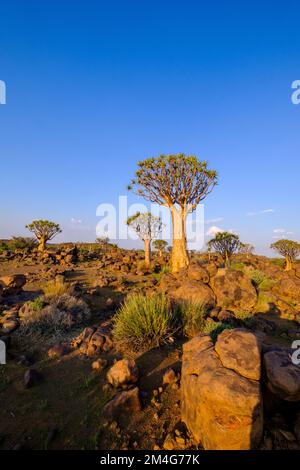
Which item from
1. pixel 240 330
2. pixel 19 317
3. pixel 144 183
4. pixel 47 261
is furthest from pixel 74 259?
pixel 240 330

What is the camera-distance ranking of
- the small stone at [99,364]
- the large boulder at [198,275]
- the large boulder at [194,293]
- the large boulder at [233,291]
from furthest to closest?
the large boulder at [198,275] < the large boulder at [233,291] < the large boulder at [194,293] < the small stone at [99,364]

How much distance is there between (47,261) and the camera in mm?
20844

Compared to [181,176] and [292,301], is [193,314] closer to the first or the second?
[292,301]

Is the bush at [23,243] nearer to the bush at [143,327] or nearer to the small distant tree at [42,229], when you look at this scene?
the small distant tree at [42,229]

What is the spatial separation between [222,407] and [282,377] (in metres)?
0.82

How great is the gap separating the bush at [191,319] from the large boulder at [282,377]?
2989 millimetres

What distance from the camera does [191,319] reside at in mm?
6117

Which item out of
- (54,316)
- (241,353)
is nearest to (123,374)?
(241,353)

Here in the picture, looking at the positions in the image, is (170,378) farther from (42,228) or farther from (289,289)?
(42,228)

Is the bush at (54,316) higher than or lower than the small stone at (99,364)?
higher

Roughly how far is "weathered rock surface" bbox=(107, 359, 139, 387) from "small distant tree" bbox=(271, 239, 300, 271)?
89.6ft

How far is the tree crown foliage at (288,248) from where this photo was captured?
88.4 ft

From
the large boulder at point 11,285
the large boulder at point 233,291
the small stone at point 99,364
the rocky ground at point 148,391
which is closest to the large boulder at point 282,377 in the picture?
the rocky ground at point 148,391
